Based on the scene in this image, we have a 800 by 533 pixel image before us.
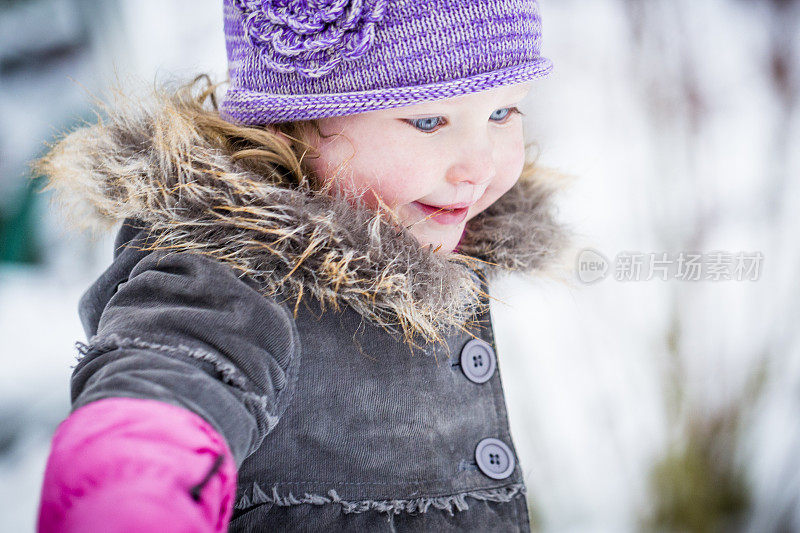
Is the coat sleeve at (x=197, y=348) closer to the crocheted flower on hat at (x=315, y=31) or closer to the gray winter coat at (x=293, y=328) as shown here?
the gray winter coat at (x=293, y=328)

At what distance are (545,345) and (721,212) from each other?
0.56 m

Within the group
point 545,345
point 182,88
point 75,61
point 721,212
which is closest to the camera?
point 182,88

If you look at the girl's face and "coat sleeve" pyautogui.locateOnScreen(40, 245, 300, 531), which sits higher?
the girl's face

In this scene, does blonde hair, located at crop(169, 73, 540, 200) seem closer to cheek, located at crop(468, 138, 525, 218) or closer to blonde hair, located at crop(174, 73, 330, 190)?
blonde hair, located at crop(174, 73, 330, 190)

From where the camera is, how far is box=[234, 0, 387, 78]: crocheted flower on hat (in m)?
0.70

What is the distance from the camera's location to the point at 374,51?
28.1 inches

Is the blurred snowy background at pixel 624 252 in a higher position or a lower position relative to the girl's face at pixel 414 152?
lower

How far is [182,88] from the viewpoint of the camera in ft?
2.96

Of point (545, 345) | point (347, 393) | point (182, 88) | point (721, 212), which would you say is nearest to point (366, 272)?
point (347, 393)

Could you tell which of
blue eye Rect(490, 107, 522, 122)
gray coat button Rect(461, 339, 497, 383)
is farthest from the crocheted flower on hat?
gray coat button Rect(461, 339, 497, 383)

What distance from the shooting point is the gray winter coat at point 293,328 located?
59 centimetres

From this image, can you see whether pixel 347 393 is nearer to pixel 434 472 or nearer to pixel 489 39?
pixel 434 472

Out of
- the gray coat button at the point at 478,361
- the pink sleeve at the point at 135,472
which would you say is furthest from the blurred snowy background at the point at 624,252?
the pink sleeve at the point at 135,472

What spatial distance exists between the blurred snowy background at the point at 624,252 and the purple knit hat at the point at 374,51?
0.79 meters
